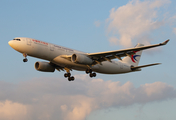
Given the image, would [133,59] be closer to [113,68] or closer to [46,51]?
[113,68]

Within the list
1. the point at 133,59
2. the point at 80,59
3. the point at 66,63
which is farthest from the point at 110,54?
the point at 133,59

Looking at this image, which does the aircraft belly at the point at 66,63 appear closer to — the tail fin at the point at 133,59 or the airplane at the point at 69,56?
the airplane at the point at 69,56

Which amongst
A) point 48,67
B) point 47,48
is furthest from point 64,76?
point 47,48

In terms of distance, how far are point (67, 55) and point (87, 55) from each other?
2.93m

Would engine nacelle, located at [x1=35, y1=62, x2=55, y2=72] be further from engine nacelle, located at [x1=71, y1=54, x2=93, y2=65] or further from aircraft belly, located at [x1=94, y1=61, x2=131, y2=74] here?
aircraft belly, located at [x1=94, y1=61, x2=131, y2=74]

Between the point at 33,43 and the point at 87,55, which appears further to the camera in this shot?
the point at 87,55

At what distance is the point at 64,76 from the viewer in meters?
43.7

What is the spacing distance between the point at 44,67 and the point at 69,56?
7071 mm

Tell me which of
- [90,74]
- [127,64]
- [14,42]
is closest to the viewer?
[14,42]

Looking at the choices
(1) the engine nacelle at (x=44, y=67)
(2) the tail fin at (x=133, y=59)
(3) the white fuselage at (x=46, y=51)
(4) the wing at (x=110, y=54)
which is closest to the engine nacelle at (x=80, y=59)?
(3) the white fuselage at (x=46, y=51)

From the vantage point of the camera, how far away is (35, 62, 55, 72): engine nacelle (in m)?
42.3

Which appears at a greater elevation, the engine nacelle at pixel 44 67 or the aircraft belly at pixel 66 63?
the engine nacelle at pixel 44 67

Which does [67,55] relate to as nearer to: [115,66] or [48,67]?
[48,67]

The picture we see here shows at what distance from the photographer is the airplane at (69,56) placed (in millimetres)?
35312
